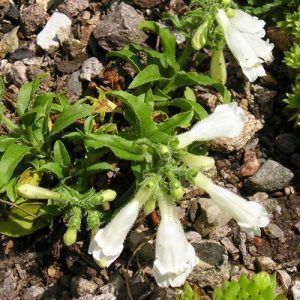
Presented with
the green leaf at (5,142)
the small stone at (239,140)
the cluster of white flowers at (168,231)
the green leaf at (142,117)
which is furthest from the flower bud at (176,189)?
the green leaf at (5,142)

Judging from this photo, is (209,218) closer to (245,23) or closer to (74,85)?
(245,23)

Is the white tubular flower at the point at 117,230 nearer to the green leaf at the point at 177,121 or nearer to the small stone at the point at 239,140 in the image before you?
the green leaf at the point at 177,121

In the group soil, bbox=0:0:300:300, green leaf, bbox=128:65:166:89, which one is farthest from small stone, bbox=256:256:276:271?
green leaf, bbox=128:65:166:89

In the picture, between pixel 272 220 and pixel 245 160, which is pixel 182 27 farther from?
pixel 272 220

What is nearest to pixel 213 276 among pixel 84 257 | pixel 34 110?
pixel 84 257

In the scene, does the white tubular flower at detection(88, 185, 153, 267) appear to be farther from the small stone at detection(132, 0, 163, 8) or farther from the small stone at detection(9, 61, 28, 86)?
the small stone at detection(132, 0, 163, 8)

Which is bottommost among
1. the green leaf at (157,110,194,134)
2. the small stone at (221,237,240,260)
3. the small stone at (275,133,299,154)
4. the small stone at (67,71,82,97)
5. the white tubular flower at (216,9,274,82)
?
the small stone at (221,237,240,260)
